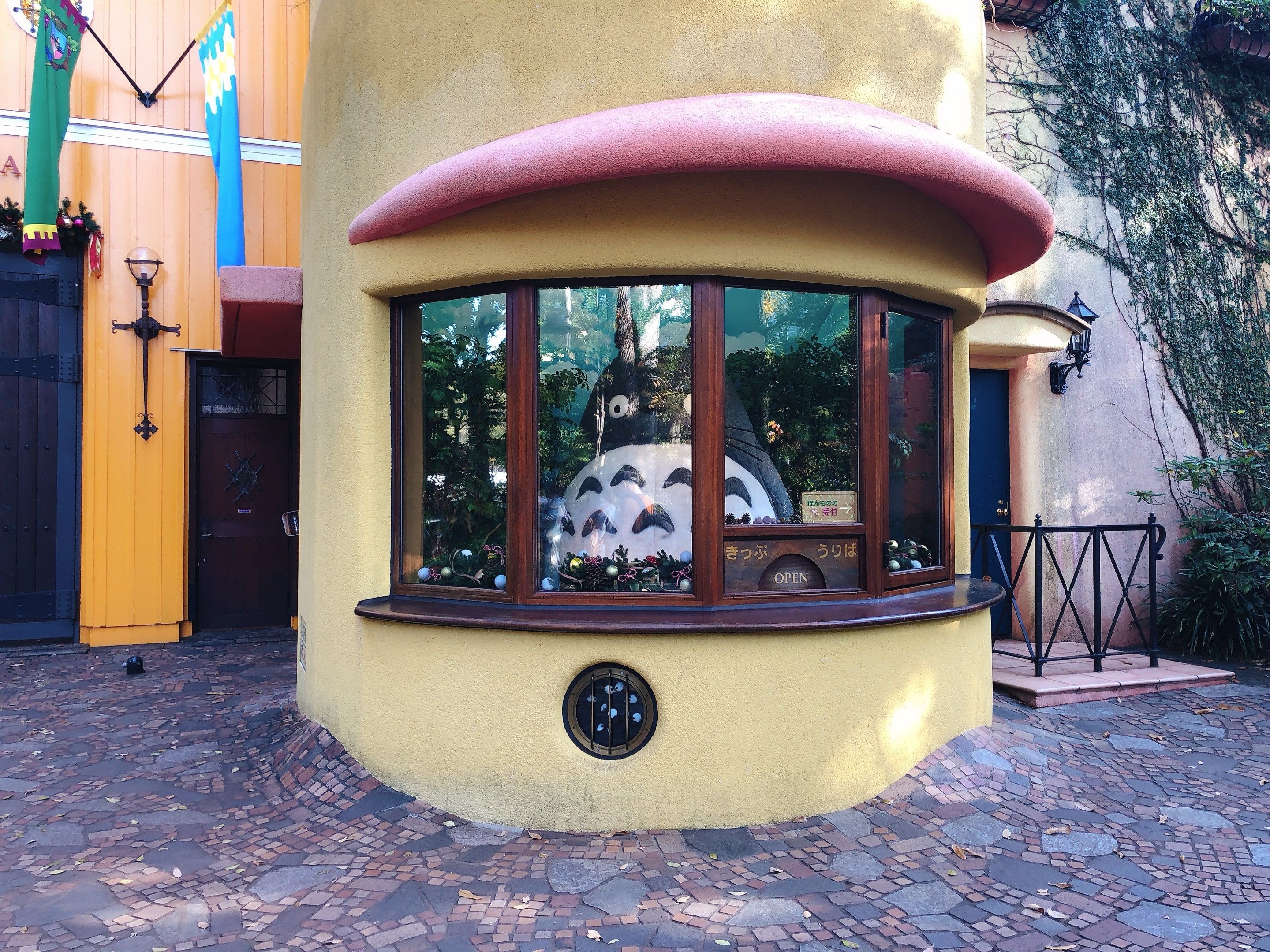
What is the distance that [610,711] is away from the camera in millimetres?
3641

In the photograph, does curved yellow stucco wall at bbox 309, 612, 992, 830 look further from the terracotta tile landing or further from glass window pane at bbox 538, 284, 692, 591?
the terracotta tile landing

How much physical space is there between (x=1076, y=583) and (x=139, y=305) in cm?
828

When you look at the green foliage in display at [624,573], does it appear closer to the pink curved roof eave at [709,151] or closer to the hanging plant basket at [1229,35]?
the pink curved roof eave at [709,151]

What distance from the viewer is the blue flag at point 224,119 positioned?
259 inches

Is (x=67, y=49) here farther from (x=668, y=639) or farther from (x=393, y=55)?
(x=668, y=639)

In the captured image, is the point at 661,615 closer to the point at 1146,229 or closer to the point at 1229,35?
the point at 1146,229

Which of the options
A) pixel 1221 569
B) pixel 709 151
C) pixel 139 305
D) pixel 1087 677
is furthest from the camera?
pixel 139 305

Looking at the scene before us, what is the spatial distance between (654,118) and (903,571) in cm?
245

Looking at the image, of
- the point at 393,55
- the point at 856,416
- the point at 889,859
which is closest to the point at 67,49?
the point at 393,55

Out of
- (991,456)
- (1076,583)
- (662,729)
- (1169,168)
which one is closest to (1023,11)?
(1169,168)

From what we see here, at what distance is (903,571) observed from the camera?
4234 mm

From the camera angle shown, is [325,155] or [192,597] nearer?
[325,155]

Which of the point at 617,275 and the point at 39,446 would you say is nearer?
the point at 617,275

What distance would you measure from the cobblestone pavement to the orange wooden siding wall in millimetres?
2857
